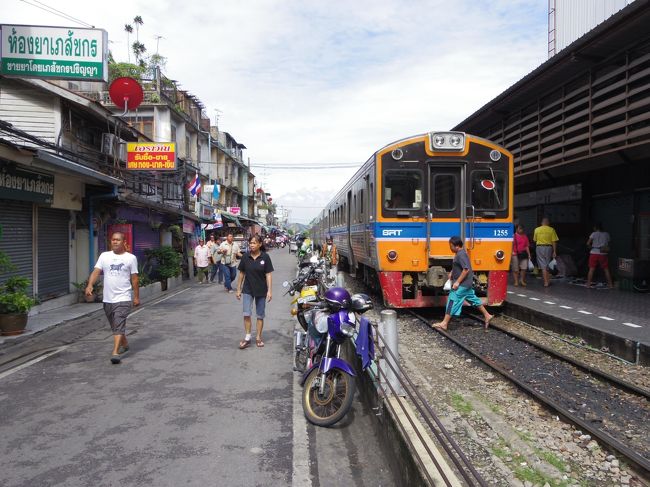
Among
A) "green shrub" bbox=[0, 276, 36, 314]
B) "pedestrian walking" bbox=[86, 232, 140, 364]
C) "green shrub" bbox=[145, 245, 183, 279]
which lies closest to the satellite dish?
"green shrub" bbox=[145, 245, 183, 279]

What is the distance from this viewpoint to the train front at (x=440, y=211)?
9086 mm

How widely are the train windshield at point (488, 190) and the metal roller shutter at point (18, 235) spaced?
345 inches

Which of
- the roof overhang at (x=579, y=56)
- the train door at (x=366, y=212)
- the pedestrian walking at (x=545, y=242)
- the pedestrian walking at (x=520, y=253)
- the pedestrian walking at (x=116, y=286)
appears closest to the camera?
the pedestrian walking at (x=116, y=286)

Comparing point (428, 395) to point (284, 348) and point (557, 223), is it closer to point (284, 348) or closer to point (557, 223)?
point (284, 348)

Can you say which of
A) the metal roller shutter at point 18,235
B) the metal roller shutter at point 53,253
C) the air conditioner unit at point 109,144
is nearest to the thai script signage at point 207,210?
the air conditioner unit at point 109,144

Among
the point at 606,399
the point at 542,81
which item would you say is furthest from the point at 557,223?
the point at 606,399

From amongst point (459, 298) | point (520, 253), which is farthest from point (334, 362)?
point (520, 253)

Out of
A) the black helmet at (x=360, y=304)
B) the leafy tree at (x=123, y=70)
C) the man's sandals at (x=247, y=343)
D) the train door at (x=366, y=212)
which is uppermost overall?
the leafy tree at (x=123, y=70)

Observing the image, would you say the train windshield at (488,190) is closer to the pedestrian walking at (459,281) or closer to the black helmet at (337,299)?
the pedestrian walking at (459,281)

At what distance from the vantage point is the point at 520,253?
42.4ft

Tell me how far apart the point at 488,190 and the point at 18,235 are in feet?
30.6

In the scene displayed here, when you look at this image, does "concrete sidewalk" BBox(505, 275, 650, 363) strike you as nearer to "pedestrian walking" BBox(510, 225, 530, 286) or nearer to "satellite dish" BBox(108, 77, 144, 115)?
"pedestrian walking" BBox(510, 225, 530, 286)

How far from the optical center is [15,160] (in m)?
8.01

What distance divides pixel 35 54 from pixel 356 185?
7.22 metres
